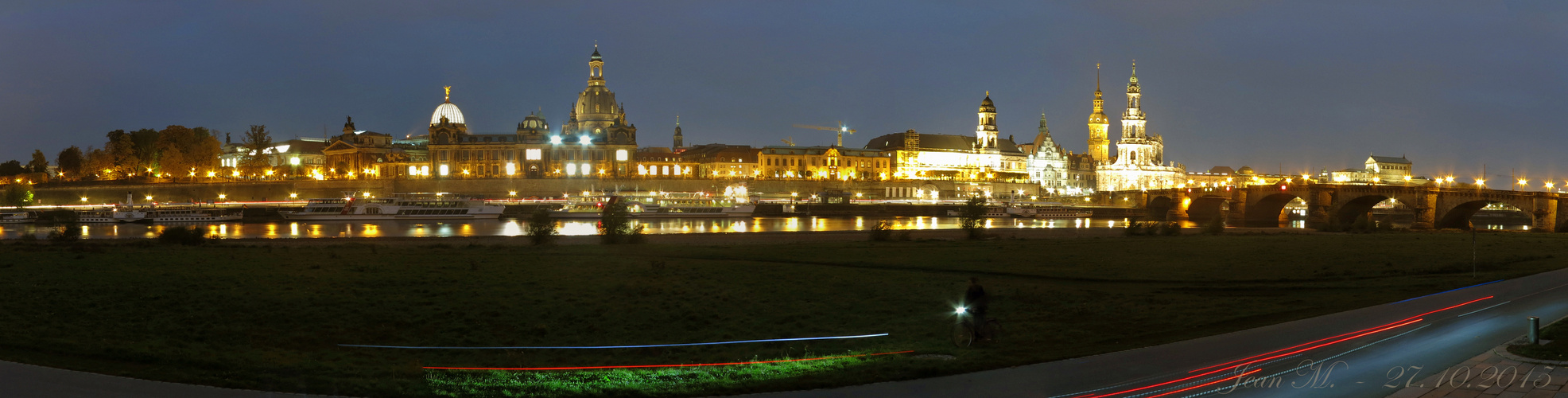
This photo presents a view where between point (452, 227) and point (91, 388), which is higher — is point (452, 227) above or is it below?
below

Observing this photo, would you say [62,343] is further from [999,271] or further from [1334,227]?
[1334,227]

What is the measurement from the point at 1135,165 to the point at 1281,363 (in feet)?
579

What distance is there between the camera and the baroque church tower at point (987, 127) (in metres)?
176

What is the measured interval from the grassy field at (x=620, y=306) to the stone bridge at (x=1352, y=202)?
93.9ft

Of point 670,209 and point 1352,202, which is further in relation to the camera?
point 670,209

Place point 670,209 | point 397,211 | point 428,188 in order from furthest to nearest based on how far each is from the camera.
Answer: point 428,188, point 670,209, point 397,211

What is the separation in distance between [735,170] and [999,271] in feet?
398

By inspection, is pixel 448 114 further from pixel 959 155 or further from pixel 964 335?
pixel 964 335

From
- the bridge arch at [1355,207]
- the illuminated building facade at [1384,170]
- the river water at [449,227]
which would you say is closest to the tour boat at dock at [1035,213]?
the river water at [449,227]

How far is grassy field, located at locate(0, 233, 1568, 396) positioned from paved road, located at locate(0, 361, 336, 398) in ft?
1.57

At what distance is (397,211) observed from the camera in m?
80.4

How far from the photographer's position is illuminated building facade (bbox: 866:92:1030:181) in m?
163

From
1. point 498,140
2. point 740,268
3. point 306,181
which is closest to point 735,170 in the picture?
point 498,140

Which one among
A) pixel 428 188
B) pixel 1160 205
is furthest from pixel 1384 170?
pixel 428 188
